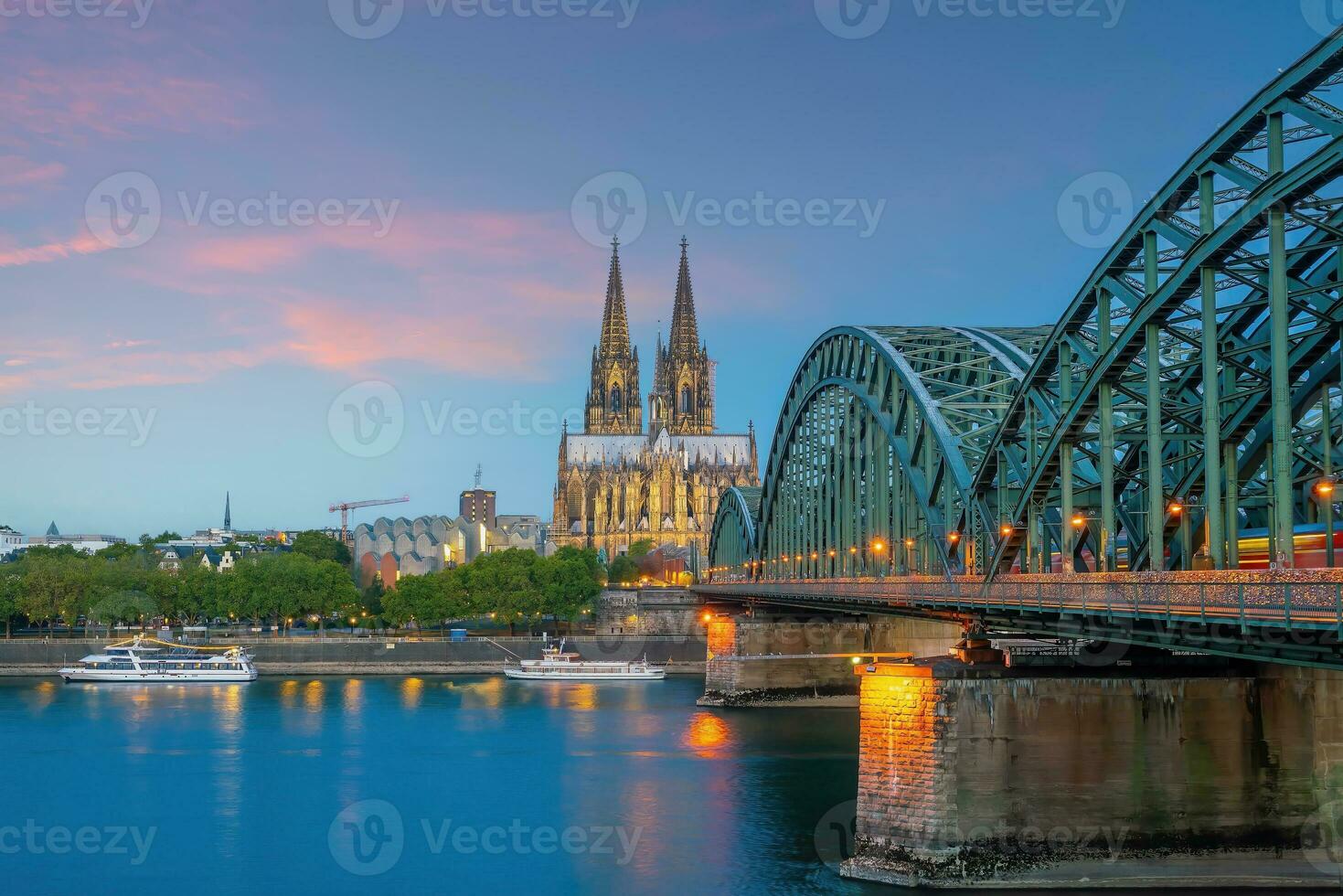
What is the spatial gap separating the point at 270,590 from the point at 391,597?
9972mm

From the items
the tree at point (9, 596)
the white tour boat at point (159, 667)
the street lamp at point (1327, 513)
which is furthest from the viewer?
the tree at point (9, 596)

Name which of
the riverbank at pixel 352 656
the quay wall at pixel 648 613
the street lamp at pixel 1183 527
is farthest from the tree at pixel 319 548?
the street lamp at pixel 1183 527

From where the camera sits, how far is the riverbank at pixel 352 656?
10131 cm

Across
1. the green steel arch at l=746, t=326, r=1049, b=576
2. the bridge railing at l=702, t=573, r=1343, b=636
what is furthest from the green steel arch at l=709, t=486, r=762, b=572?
the bridge railing at l=702, t=573, r=1343, b=636

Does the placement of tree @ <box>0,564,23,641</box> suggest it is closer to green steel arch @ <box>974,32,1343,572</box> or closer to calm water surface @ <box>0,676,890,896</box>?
calm water surface @ <box>0,676,890,896</box>

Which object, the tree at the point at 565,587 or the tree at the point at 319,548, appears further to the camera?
the tree at the point at 319,548

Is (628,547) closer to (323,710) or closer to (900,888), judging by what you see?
(323,710)

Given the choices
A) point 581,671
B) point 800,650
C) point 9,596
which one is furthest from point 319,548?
point 800,650

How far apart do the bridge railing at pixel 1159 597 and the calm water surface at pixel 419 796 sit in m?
7.47

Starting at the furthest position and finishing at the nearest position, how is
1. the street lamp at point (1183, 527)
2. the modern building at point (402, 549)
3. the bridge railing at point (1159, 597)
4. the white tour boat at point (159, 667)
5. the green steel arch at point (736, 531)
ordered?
the modern building at point (402, 549), the green steel arch at point (736, 531), the white tour boat at point (159, 667), the street lamp at point (1183, 527), the bridge railing at point (1159, 597)

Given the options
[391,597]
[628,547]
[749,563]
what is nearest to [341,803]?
[749,563]

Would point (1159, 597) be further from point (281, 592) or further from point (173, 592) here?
point (173, 592)

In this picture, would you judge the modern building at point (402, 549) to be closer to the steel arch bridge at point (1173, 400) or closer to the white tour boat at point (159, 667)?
the white tour boat at point (159, 667)

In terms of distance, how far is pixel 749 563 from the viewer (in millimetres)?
100812
